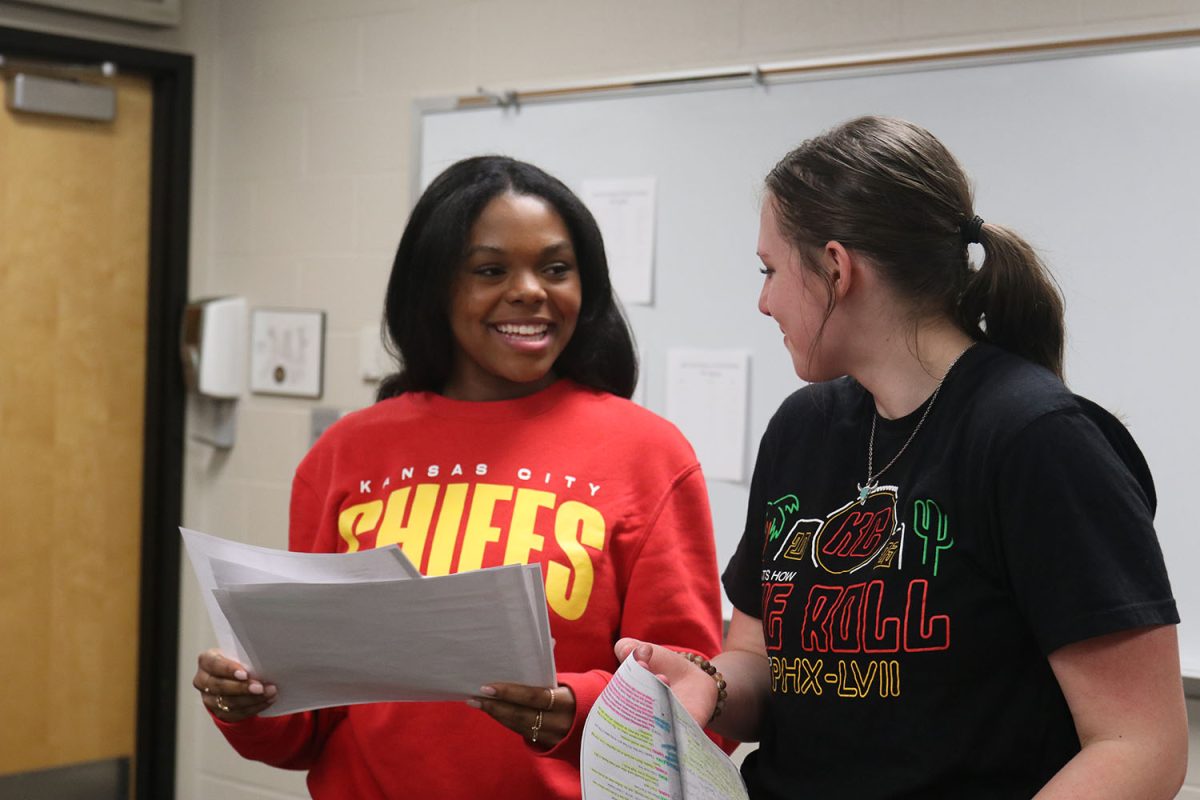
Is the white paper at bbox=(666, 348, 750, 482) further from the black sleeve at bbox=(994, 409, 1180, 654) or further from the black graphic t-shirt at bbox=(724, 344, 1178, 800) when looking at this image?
the black sleeve at bbox=(994, 409, 1180, 654)

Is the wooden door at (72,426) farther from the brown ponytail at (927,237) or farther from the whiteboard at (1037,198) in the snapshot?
the brown ponytail at (927,237)

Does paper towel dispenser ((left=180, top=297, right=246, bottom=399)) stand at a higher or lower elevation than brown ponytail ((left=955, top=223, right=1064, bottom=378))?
lower

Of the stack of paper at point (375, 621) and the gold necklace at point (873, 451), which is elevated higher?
the gold necklace at point (873, 451)

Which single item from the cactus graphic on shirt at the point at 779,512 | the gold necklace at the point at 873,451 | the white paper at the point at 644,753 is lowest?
the white paper at the point at 644,753

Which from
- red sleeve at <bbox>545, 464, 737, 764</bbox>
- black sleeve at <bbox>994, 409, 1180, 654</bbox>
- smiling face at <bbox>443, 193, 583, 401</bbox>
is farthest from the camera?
smiling face at <bbox>443, 193, 583, 401</bbox>

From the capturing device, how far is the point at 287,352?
9.83 ft

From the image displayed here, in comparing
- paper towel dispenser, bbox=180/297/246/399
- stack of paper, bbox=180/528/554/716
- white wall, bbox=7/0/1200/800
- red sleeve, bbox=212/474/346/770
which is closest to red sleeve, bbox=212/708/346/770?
red sleeve, bbox=212/474/346/770

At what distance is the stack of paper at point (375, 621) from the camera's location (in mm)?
1185

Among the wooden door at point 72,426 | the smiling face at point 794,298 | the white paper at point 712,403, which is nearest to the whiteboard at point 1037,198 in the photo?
the white paper at point 712,403

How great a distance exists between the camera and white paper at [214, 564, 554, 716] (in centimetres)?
118

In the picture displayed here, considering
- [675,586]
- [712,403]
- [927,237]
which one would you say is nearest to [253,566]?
[675,586]

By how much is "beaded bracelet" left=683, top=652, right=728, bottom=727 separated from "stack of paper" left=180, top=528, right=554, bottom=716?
0.49ft

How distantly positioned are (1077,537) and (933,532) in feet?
0.43

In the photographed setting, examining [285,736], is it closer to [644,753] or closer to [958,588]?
[644,753]
